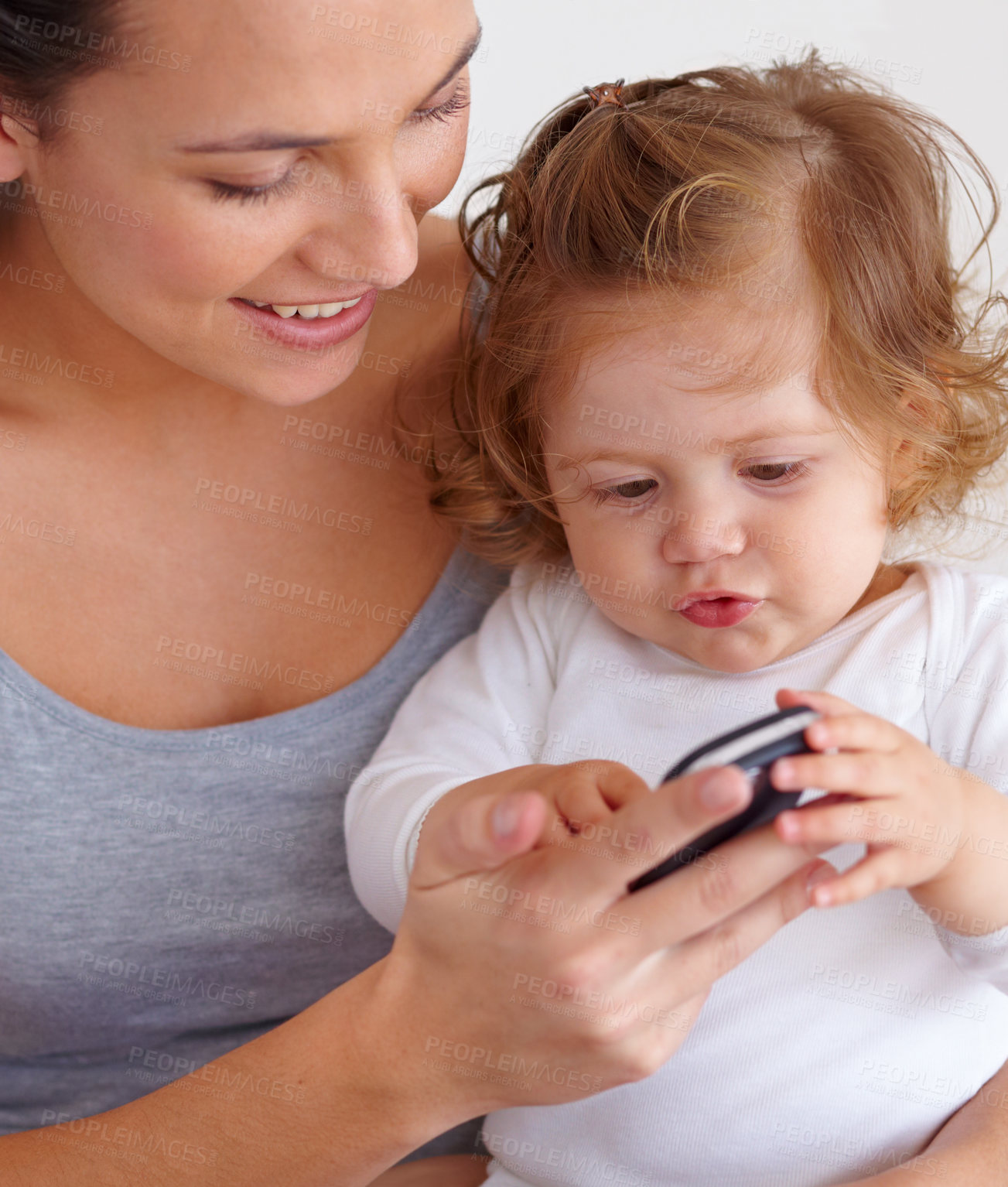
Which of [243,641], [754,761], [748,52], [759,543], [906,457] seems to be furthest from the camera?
[748,52]

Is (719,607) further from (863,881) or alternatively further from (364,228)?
(364,228)

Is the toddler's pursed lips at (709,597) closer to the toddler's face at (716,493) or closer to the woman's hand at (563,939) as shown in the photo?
the toddler's face at (716,493)

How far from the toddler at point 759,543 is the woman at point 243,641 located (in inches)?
6.0

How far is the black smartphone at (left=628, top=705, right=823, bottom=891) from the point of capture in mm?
843

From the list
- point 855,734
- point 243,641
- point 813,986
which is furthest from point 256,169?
point 813,986

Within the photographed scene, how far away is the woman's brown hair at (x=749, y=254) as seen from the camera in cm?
121

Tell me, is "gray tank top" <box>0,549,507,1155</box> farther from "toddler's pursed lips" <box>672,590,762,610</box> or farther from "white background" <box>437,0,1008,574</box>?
"white background" <box>437,0,1008,574</box>

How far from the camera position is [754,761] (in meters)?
0.83

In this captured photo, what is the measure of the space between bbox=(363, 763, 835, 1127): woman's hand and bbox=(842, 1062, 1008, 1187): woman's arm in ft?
1.13

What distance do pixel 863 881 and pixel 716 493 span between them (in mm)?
435

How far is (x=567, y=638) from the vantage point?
1.47m

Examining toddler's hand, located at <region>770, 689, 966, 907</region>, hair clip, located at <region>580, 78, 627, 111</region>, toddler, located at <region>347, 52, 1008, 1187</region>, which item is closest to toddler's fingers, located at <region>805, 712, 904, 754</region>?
toddler's hand, located at <region>770, 689, 966, 907</region>

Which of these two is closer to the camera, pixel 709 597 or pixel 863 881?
pixel 863 881
